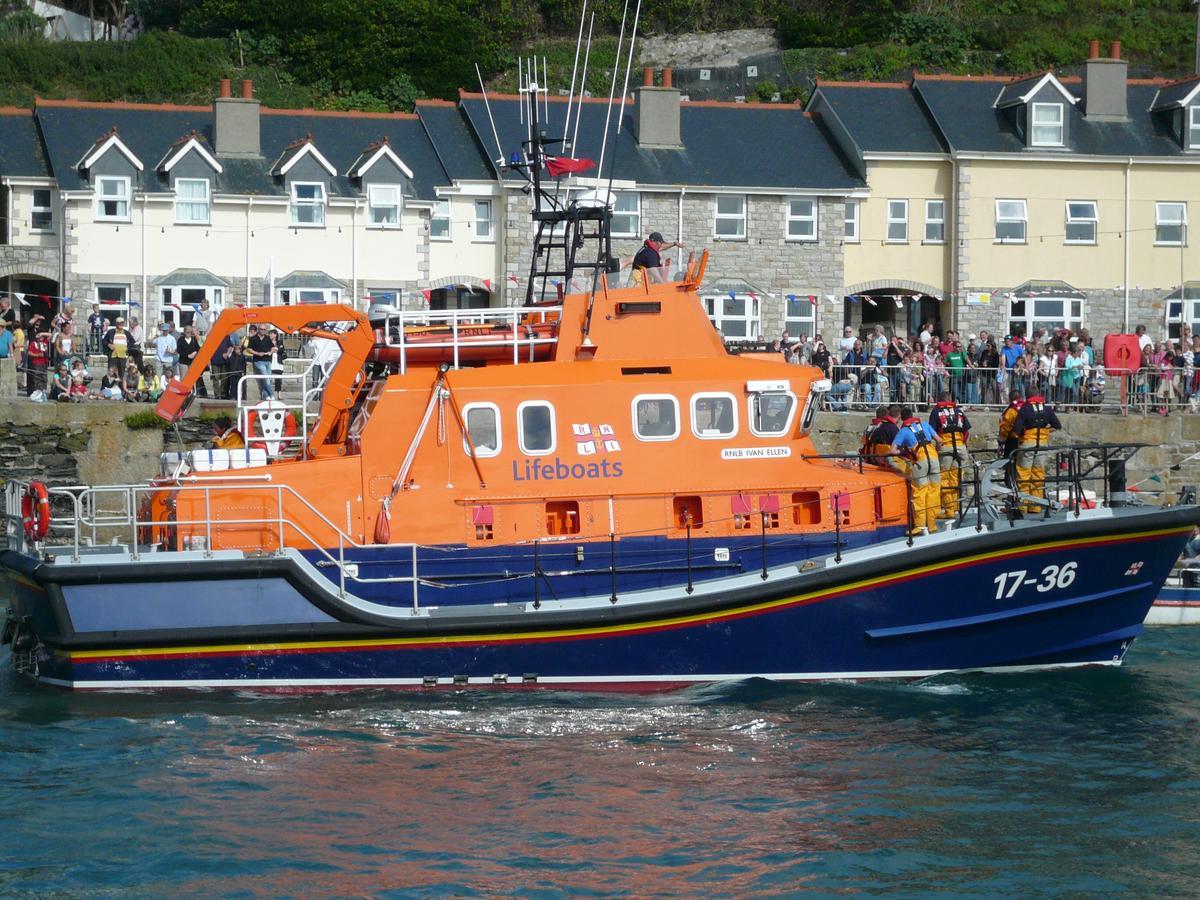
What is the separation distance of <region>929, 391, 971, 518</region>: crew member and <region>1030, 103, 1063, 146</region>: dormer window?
20.3 m

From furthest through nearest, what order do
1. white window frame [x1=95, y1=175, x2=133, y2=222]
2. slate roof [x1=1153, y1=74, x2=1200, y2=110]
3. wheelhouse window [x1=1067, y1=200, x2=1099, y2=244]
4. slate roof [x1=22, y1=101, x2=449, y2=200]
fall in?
wheelhouse window [x1=1067, y1=200, x2=1099, y2=244], slate roof [x1=1153, y1=74, x2=1200, y2=110], slate roof [x1=22, y1=101, x2=449, y2=200], white window frame [x1=95, y1=175, x2=133, y2=222]

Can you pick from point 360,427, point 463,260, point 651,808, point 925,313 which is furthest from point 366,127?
point 651,808

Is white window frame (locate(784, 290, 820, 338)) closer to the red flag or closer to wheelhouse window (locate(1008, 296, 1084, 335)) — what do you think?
wheelhouse window (locate(1008, 296, 1084, 335))

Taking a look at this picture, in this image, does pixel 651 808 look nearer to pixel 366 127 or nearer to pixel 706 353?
pixel 706 353

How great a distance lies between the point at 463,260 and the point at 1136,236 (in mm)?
13730

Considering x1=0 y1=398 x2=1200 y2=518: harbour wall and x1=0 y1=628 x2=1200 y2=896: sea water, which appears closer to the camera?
x1=0 y1=628 x2=1200 y2=896: sea water

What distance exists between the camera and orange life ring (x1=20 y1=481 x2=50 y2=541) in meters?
12.5

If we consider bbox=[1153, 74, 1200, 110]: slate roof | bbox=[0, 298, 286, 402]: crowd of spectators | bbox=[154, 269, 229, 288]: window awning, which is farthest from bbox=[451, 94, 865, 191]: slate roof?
bbox=[0, 298, 286, 402]: crowd of spectators

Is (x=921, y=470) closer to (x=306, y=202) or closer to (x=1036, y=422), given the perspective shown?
(x=1036, y=422)

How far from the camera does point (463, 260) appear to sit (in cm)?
3180

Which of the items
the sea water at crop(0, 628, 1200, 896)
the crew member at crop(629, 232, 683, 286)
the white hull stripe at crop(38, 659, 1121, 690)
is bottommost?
the sea water at crop(0, 628, 1200, 896)

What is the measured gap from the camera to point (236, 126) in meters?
30.8

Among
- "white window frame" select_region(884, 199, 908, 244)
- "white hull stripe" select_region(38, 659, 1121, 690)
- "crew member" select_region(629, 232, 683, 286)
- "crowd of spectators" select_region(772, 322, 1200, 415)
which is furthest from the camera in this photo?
"white window frame" select_region(884, 199, 908, 244)

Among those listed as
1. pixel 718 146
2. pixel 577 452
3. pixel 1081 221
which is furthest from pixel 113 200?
pixel 577 452
